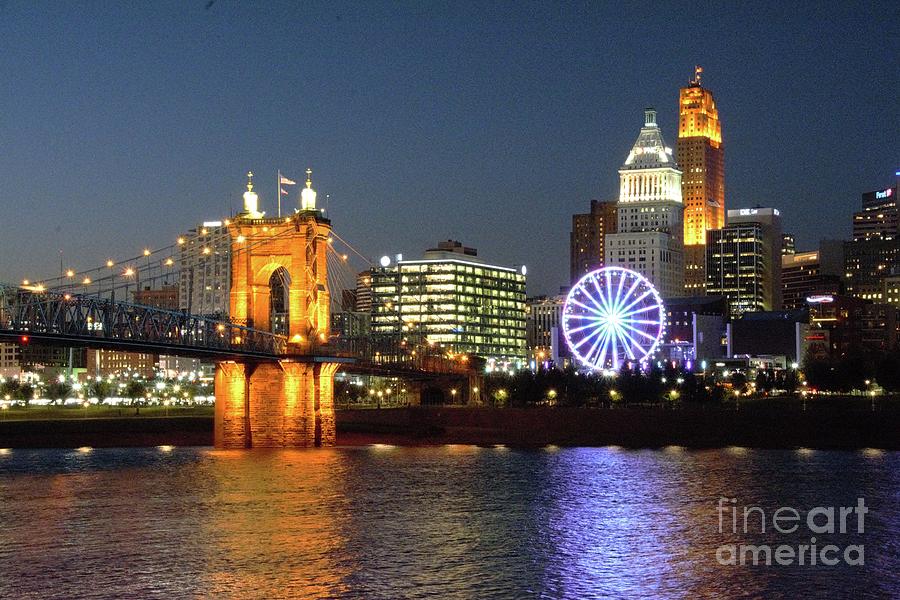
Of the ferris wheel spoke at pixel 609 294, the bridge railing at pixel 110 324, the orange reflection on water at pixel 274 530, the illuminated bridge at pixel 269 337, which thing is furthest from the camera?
the ferris wheel spoke at pixel 609 294

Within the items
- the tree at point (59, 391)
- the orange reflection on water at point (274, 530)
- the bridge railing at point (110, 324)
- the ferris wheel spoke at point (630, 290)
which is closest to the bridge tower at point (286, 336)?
the bridge railing at point (110, 324)

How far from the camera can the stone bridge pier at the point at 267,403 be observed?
72562 mm

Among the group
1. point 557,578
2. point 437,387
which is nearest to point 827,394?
point 437,387

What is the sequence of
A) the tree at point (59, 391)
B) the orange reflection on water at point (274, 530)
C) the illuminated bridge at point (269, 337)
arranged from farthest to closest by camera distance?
1. the tree at point (59, 391)
2. the illuminated bridge at point (269, 337)
3. the orange reflection on water at point (274, 530)

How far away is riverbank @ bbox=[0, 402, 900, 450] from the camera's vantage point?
84.9 m

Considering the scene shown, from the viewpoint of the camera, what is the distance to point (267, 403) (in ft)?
240

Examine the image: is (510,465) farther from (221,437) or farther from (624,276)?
(624,276)

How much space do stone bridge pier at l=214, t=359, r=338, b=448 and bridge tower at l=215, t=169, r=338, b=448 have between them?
5 centimetres

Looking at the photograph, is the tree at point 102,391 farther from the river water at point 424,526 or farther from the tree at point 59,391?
the river water at point 424,526

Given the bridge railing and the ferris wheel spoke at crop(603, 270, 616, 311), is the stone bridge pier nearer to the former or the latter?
the bridge railing

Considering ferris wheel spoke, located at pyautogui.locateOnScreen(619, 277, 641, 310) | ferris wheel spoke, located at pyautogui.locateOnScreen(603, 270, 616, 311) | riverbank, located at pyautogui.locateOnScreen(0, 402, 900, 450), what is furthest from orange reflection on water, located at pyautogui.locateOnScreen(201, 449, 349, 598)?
ferris wheel spoke, located at pyautogui.locateOnScreen(603, 270, 616, 311)

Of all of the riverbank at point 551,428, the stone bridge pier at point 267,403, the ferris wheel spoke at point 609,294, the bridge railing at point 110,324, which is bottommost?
the riverbank at point 551,428

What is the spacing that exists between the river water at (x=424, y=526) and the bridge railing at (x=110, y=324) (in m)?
5.96

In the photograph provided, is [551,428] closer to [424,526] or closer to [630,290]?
[630,290]
